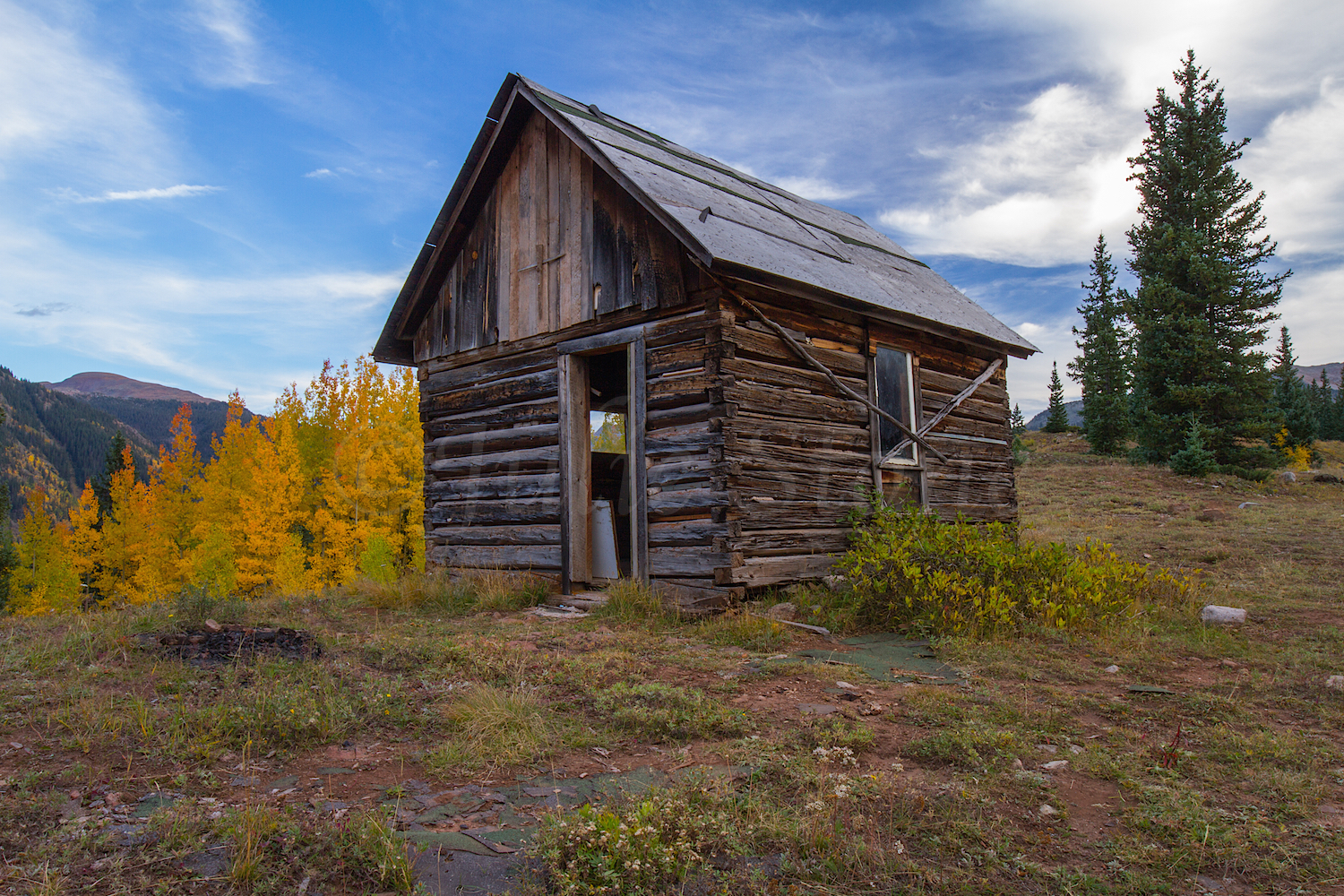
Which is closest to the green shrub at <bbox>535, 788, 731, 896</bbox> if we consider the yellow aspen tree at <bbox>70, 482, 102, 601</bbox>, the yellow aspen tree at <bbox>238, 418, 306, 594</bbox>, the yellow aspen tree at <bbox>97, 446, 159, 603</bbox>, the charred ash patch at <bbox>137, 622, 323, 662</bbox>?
the charred ash patch at <bbox>137, 622, 323, 662</bbox>

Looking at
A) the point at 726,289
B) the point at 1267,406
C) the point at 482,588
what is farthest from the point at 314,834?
the point at 1267,406

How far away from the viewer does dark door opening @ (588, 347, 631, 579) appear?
33.7ft

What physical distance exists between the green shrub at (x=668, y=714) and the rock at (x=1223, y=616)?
512cm

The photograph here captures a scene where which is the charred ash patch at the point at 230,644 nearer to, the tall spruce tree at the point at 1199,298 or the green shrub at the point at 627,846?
the green shrub at the point at 627,846

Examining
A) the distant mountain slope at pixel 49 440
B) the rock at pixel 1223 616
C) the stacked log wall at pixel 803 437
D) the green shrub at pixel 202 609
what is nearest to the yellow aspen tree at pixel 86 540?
the green shrub at pixel 202 609

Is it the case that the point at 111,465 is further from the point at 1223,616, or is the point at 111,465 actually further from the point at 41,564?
the point at 1223,616

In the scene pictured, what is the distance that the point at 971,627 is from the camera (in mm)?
6227

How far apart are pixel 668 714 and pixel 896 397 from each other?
22.4ft

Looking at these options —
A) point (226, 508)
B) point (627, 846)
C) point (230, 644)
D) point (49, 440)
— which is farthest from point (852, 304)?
point (49, 440)

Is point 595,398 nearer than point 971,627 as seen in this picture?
No

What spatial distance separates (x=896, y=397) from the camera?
9.94 meters

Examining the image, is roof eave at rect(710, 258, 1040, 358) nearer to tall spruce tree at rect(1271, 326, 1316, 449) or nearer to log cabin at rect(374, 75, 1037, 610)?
log cabin at rect(374, 75, 1037, 610)

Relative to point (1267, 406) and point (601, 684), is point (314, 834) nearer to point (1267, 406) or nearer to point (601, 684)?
point (601, 684)

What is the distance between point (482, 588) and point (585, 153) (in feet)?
17.9
